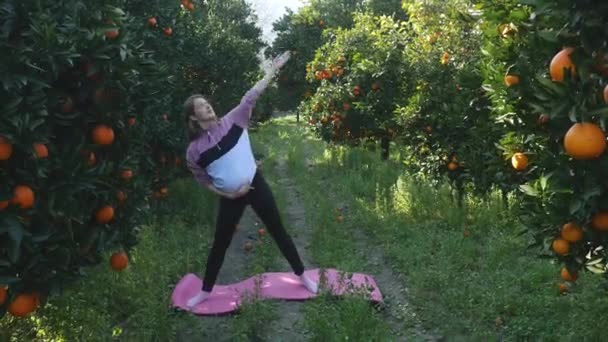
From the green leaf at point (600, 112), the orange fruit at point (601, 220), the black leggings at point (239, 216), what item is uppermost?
the green leaf at point (600, 112)

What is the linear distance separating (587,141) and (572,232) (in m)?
0.55

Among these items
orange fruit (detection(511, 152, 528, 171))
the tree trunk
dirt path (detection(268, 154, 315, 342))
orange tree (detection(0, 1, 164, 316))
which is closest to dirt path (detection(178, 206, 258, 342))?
dirt path (detection(268, 154, 315, 342))

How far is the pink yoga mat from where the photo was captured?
4.77 m

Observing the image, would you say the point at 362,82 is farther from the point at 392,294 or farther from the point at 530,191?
the point at 530,191

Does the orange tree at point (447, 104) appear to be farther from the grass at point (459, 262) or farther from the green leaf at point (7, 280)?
the green leaf at point (7, 280)

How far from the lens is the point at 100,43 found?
273 centimetres

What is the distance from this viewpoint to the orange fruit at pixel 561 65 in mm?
2381

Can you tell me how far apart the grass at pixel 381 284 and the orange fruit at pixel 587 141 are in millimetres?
1738

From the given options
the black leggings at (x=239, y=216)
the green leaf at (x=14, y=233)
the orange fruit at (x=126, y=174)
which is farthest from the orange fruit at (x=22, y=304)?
the black leggings at (x=239, y=216)

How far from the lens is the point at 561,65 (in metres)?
2.40

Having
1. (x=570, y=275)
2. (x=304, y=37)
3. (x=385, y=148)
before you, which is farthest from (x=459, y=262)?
(x=304, y=37)

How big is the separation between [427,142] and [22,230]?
19.7 ft

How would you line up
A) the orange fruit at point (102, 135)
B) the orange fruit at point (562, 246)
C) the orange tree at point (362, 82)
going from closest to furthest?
1. the orange fruit at point (562, 246)
2. the orange fruit at point (102, 135)
3. the orange tree at point (362, 82)

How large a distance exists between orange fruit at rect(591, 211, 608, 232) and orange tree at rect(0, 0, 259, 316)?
86.8 inches
